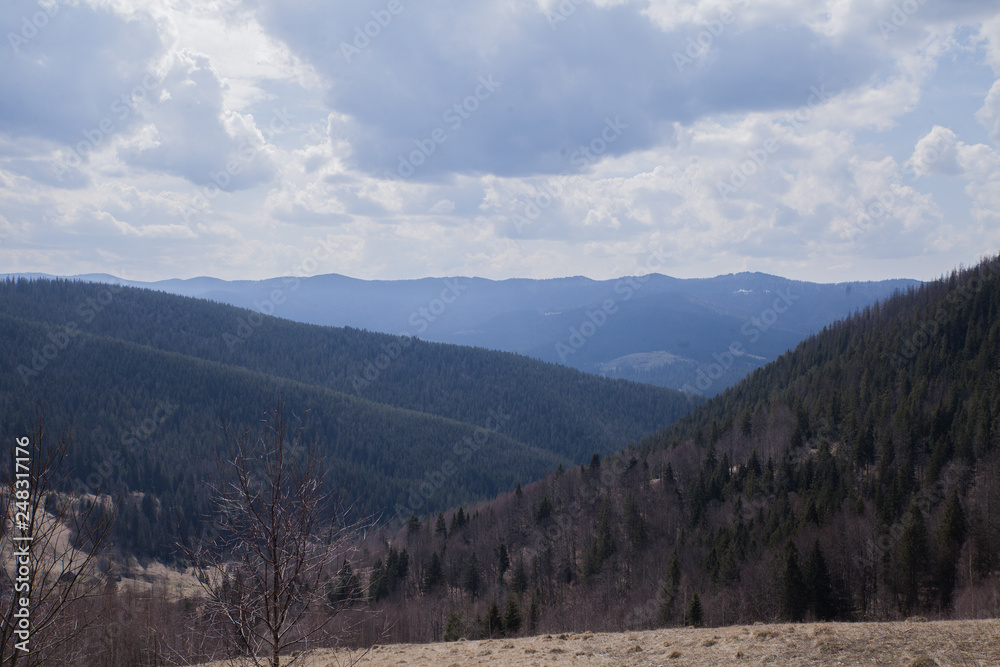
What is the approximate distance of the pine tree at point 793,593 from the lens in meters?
49.8

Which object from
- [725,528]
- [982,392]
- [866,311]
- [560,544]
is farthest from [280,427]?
[866,311]

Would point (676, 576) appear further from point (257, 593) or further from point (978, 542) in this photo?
point (257, 593)

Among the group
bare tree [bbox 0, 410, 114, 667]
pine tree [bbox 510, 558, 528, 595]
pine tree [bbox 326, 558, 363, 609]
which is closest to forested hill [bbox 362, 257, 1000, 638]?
pine tree [bbox 510, 558, 528, 595]

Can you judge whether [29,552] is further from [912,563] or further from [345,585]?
[912,563]

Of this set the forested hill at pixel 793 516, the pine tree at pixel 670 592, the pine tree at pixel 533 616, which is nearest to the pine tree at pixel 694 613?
the forested hill at pixel 793 516

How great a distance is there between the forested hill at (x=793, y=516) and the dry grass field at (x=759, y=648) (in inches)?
755

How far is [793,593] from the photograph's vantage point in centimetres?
5003

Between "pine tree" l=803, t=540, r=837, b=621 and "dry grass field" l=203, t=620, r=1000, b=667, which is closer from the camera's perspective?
"dry grass field" l=203, t=620, r=1000, b=667

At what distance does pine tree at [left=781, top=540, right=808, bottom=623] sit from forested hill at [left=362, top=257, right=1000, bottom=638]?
12 cm

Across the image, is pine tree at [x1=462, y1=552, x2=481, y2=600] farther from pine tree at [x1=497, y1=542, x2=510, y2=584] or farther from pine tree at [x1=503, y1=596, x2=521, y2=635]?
pine tree at [x1=503, y1=596, x2=521, y2=635]

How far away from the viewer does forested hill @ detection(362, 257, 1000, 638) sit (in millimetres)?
51719

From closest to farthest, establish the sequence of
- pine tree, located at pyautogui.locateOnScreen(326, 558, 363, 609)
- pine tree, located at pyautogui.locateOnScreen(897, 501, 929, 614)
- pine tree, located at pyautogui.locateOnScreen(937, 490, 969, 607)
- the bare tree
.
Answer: the bare tree → pine tree, located at pyautogui.locateOnScreen(326, 558, 363, 609) → pine tree, located at pyautogui.locateOnScreen(897, 501, 929, 614) → pine tree, located at pyautogui.locateOnScreen(937, 490, 969, 607)

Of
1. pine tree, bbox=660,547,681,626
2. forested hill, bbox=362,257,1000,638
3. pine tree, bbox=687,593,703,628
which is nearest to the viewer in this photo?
pine tree, bbox=687,593,703,628

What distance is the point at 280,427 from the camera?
11344 mm
